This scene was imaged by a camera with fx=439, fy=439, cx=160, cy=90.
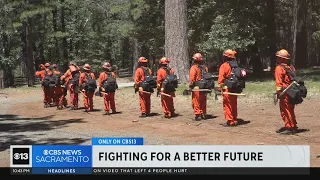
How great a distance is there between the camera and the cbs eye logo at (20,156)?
6804 millimetres

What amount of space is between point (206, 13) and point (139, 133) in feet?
70.7

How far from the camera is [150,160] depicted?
21.8ft

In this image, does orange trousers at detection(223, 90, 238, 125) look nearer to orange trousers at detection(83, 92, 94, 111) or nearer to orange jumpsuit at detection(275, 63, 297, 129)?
orange jumpsuit at detection(275, 63, 297, 129)

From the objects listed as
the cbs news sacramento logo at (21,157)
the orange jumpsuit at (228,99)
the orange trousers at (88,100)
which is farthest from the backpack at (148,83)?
the cbs news sacramento logo at (21,157)

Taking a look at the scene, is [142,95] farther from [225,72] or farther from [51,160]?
[51,160]

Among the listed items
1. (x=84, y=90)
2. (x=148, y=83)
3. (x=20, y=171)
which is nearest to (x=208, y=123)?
(x=148, y=83)

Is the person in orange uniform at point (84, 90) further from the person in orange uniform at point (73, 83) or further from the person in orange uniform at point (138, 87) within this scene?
the person in orange uniform at point (138, 87)

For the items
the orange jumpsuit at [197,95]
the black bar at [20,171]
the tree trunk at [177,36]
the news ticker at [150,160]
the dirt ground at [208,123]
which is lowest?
the dirt ground at [208,123]

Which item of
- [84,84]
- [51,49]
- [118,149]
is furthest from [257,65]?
[51,49]

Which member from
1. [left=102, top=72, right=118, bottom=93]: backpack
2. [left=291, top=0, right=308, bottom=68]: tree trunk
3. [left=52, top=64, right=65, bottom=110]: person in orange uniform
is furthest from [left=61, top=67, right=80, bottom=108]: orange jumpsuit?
[left=291, top=0, right=308, bottom=68]: tree trunk

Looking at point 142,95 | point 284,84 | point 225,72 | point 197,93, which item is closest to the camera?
point 284,84

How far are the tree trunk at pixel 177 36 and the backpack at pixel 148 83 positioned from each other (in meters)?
8.12

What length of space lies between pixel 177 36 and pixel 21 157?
16.4 m

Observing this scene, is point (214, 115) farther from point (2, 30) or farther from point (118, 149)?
point (2, 30)
